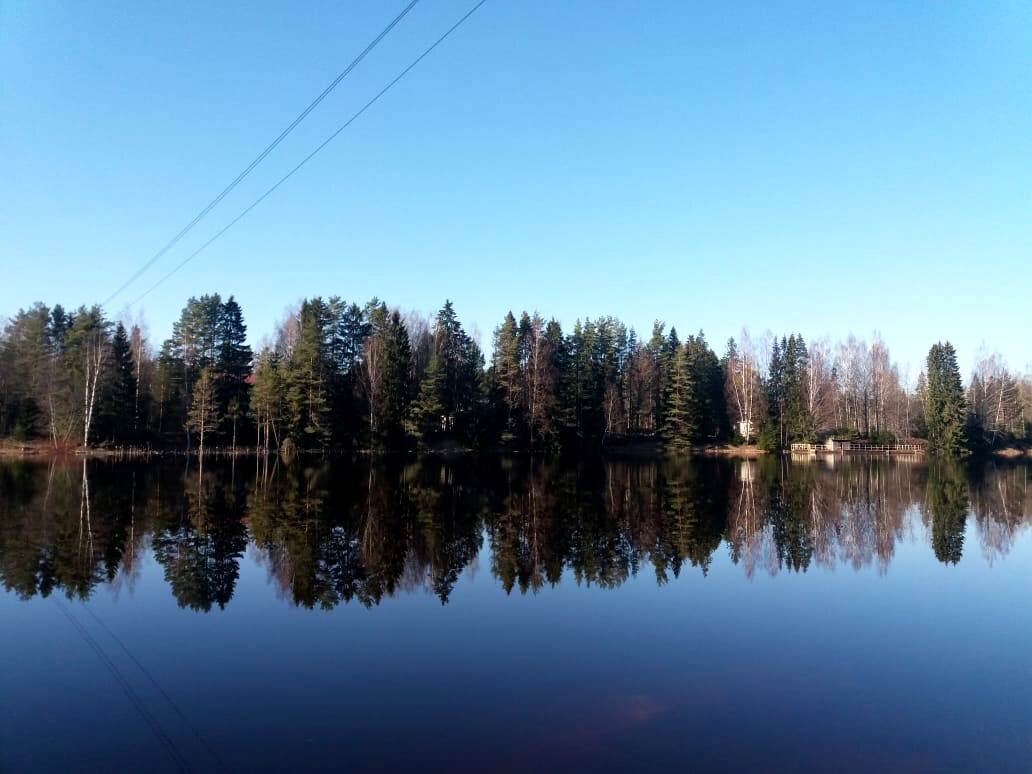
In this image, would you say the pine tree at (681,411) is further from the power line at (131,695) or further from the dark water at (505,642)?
the power line at (131,695)

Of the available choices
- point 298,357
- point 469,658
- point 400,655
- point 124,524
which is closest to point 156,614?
point 400,655

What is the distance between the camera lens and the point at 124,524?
58.7 feet

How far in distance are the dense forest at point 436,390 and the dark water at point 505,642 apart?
33.5 m

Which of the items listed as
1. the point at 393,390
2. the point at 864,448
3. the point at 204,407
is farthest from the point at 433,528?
the point at 864,448

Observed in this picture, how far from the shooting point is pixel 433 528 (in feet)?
60.1

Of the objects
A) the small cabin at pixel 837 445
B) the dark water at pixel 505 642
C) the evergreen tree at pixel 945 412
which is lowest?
the dark water at pixel 505 642

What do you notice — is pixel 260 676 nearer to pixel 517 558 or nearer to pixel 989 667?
pixel 517 558

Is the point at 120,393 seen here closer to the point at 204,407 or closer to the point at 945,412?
the point at 204,407

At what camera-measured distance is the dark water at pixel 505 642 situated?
254 inches

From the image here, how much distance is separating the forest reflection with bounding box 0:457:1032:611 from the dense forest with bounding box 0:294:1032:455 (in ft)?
61.1

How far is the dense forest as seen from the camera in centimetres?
5188

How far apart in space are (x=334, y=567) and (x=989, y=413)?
281ft

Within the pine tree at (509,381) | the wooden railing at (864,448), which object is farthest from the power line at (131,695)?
the wooden railing at (864,448)

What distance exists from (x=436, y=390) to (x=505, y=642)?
47.8 m
